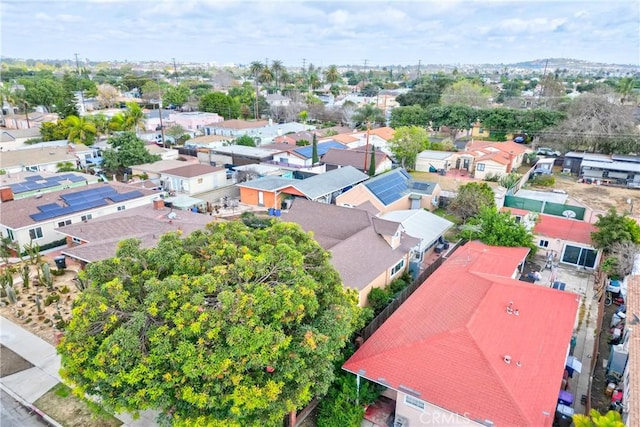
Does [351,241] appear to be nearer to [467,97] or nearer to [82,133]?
[82,133]

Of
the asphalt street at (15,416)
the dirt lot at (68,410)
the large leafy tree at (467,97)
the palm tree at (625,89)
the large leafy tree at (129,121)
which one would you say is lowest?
the asphalt street at (15,416)

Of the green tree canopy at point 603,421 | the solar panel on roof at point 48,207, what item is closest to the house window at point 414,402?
the green tree canopy at point 603,421

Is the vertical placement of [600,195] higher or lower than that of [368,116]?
lower

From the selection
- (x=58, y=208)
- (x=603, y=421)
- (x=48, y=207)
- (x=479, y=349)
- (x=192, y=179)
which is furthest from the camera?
(x=192, y=179)

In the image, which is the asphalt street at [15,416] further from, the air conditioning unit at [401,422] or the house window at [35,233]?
the house window at [35,233]

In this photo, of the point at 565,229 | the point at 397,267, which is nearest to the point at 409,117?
the point at 565,229

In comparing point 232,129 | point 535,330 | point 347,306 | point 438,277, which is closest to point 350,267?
point 438,277

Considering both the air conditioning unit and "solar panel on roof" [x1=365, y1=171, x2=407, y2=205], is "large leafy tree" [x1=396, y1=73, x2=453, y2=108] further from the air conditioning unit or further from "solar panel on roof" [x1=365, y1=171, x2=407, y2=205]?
the air conditioning unit
